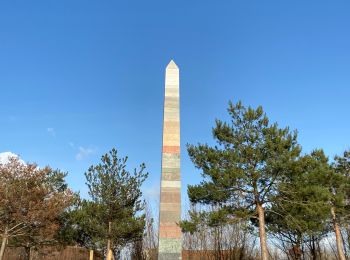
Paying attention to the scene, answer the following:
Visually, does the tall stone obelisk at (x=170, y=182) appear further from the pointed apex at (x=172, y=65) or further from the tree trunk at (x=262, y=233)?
the tree trunk at (x=262, y=233)

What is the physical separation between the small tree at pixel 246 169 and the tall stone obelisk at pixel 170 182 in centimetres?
126

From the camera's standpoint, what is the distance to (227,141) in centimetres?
1382

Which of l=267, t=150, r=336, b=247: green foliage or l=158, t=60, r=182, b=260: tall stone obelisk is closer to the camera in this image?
l=158, t=60, r=182, b=260: tall stone obelisk

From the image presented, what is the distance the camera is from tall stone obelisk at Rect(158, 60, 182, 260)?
38.4ft

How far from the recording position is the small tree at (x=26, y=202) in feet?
44.5

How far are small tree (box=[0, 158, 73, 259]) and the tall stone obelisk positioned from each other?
490 centimetres

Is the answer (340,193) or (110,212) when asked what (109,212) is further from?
(340,193)

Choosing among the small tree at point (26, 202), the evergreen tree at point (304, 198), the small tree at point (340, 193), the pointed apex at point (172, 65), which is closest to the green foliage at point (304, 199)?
the evergreen tree at point (304, 198)

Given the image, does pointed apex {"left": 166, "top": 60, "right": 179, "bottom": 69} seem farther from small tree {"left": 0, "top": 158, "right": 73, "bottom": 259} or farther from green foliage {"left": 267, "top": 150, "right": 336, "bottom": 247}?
small tree {"left": 0, "top": 158, "right": 73, "bottom": 259}

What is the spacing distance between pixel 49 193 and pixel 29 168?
54.6 inches

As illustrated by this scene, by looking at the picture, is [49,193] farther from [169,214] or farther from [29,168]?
[169,214]

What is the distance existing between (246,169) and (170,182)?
9.09 ft

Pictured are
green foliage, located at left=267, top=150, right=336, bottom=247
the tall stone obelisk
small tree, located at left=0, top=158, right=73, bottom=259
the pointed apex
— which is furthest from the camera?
the pointed apex

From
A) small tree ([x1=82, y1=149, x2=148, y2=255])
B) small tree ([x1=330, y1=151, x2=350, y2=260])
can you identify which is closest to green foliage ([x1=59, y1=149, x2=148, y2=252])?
small tree ([x1=82, y1=149, x2=148, y2=255])
